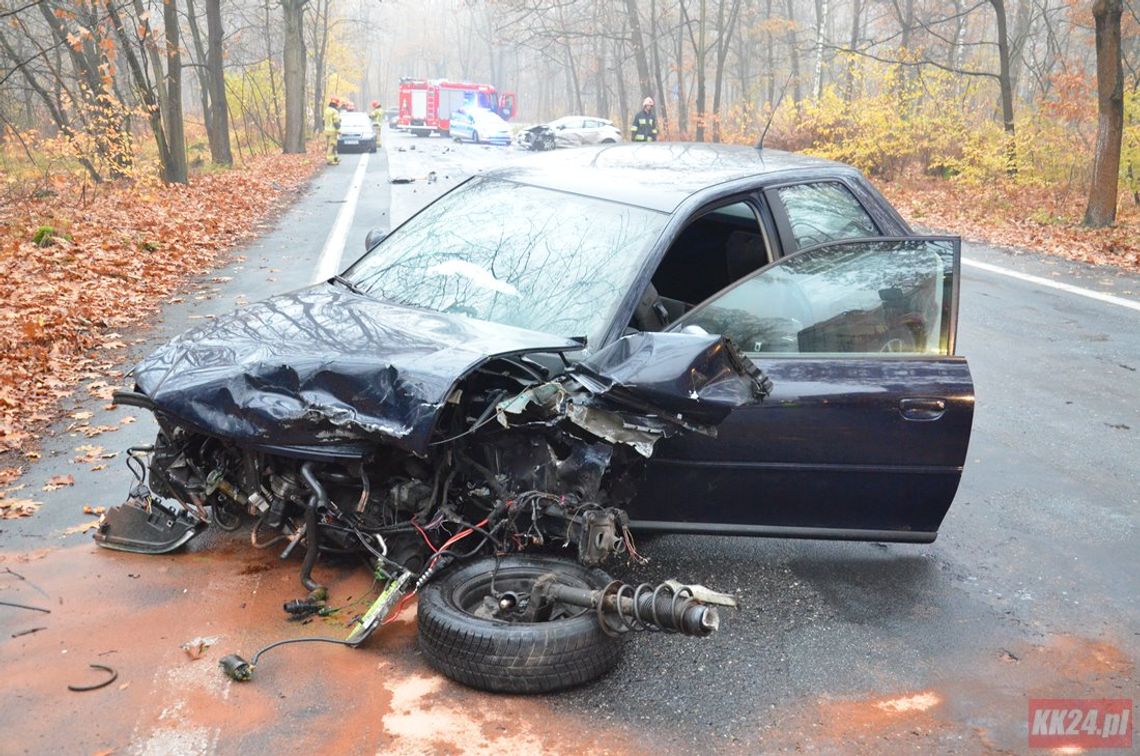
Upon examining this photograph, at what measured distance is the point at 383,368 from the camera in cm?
375

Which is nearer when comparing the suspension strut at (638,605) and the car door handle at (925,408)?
the suspension strut at (638,605)

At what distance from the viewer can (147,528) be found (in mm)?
4492

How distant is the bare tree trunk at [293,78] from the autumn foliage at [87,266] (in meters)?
15.7

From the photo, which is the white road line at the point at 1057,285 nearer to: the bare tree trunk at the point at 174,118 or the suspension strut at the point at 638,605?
the suspension strut at the point at 638,605

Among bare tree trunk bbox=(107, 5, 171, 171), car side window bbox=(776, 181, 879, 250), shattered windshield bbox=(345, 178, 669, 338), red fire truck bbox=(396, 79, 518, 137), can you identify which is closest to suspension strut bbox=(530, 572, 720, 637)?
shattered windshield bbox=(345, 178, 669, 338)

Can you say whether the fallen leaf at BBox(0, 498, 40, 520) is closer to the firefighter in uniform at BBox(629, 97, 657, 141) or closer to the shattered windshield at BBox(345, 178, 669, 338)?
the shattered windshield at BBox(345, 178, 669, 338)

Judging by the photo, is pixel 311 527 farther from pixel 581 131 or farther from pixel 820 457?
pixel 581 131

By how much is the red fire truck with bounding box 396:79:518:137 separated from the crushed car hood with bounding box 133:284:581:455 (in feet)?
184

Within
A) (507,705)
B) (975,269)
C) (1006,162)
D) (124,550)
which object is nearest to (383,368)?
(507,705)

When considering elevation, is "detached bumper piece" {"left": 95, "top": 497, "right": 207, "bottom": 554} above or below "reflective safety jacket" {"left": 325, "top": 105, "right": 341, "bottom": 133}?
below

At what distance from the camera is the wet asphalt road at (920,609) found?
3.48 metres

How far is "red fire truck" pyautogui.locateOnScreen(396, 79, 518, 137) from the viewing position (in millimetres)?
58938
